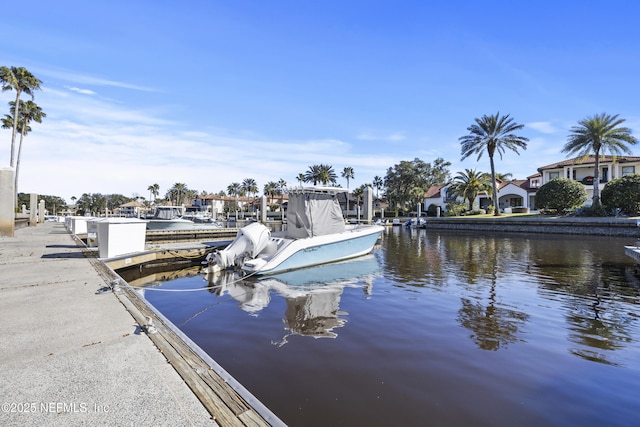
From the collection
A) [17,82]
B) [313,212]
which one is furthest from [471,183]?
[17,82]

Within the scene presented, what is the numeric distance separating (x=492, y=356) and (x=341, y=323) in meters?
2.67

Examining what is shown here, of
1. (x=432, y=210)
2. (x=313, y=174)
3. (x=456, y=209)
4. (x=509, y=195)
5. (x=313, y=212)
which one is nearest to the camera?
(x=313, y=212)

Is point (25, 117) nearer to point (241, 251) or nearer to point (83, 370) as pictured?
point (241, 251)

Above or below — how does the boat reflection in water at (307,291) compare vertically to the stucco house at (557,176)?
below

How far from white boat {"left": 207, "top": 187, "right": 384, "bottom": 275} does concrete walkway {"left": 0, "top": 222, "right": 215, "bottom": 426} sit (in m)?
5.58

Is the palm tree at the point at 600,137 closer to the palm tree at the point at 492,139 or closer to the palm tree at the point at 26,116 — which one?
the palm tree at the point at 492,139

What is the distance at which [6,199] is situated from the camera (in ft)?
49.5

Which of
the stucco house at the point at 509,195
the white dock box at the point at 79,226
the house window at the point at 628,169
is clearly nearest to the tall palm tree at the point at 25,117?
the white dock box at the point at 79,226

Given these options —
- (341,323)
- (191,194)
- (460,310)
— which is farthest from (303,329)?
(191,194)

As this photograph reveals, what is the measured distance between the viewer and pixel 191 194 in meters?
124

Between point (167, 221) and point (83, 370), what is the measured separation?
2866 centimetres

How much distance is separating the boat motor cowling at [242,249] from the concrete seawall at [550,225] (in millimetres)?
31007

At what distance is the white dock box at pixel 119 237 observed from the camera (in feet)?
33.7

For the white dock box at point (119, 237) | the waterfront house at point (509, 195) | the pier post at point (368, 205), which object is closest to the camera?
the white dock box at point (119, 237)
